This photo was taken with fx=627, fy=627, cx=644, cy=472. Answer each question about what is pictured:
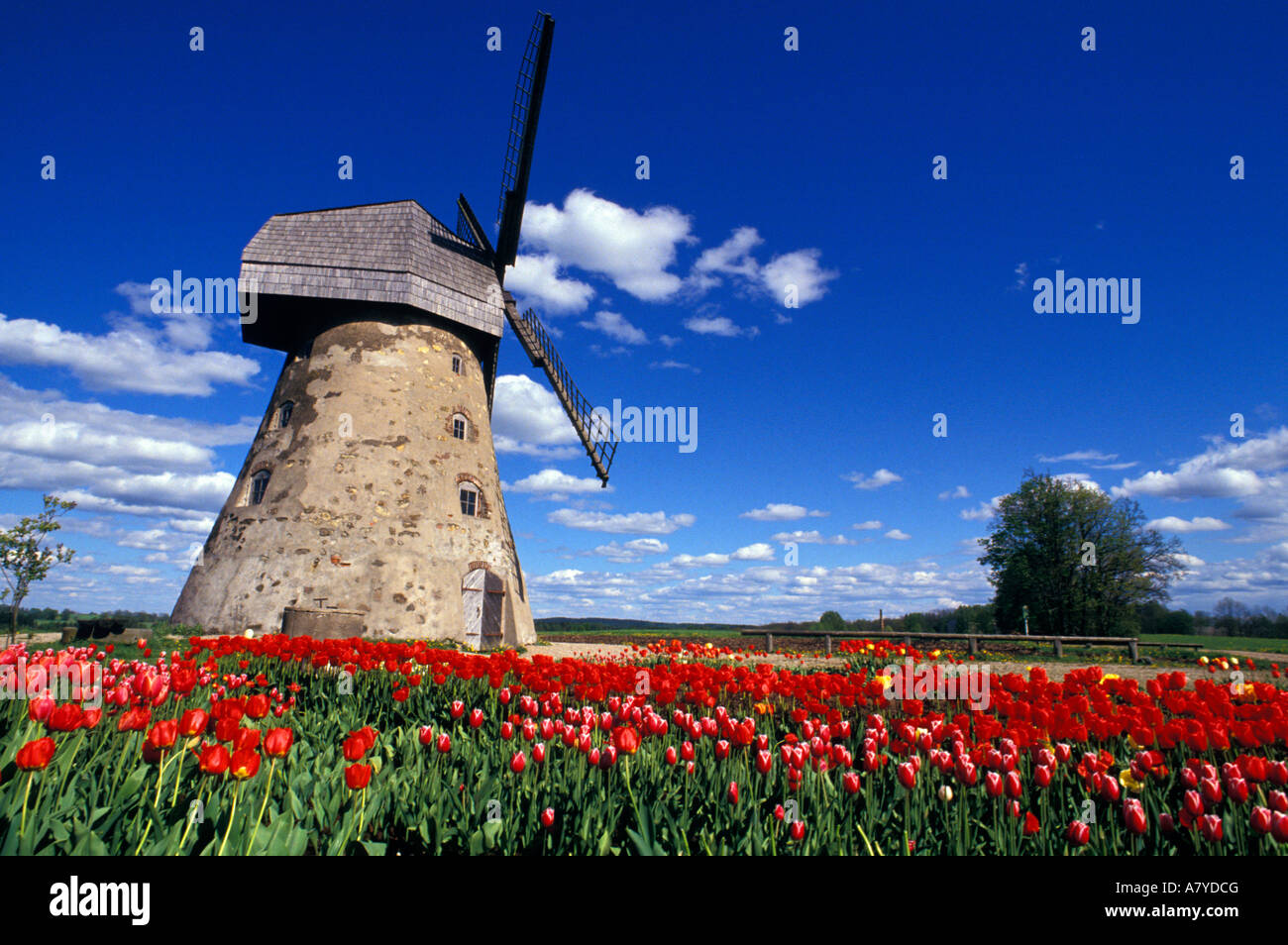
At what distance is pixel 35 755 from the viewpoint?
2293mm

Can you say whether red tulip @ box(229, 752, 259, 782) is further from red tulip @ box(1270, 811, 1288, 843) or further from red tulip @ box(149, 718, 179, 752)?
red tulip @ box(1270, 811, 1288, 843)

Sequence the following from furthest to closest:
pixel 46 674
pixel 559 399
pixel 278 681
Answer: pixel 559 399
pixel 278 681
pixel 46 674

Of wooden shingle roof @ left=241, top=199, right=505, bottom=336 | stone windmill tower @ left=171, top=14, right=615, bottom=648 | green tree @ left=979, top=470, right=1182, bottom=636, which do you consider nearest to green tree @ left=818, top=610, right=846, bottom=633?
green tree @ left=979, top=470, right=1182, bottom=636

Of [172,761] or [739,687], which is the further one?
[739,687]

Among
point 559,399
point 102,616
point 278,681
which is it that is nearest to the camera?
point 278,681

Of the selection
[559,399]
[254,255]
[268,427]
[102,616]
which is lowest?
[102,616]

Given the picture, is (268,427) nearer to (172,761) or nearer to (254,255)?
(254,255)

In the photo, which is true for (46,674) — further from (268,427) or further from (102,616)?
(268,427)

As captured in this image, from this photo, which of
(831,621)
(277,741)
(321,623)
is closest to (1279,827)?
(277,741)

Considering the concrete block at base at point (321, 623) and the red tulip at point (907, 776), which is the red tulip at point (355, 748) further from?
the concrete block at base at point (321, 623)

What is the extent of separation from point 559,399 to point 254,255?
10129mm

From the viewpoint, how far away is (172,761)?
119 inches
